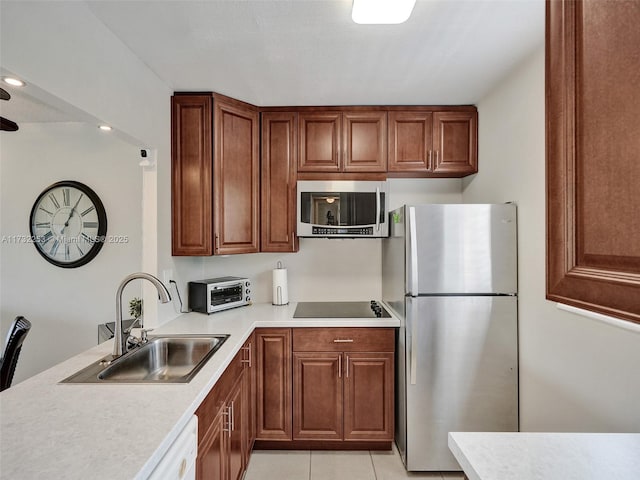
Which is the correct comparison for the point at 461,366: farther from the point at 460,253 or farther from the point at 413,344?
the point at 460,253

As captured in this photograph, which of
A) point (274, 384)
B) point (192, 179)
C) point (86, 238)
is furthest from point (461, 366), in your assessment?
point (86, 238)

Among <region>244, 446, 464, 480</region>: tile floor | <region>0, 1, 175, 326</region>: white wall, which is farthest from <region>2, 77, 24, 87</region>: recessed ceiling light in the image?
<region>244, 446, 464, 480</region>: tile floor

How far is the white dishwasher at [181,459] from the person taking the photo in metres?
0.97

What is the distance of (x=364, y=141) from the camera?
2.71 meters

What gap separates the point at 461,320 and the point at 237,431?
58.0 inches

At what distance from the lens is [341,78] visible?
7.25ft

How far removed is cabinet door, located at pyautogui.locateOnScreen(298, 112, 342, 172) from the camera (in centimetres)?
270

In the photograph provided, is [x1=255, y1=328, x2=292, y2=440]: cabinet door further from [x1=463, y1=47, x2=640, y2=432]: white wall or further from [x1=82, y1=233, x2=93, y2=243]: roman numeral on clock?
[x1=82, y1=233, x2=93, y2=243]: roman numeral on clock

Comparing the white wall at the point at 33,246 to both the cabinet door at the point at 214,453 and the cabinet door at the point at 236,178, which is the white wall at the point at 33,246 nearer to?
the cabinet door at the point at 236,178

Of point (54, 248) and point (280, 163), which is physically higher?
point (280, 163)

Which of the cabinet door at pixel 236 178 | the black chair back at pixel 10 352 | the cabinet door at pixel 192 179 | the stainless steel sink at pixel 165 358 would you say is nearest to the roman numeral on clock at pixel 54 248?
the black chair back at pixel 10 352

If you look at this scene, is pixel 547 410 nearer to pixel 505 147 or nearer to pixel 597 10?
pixel 505 147

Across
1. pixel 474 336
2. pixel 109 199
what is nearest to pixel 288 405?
pixel 474 336

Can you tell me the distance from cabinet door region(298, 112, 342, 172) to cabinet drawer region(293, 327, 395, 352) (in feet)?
4.01
